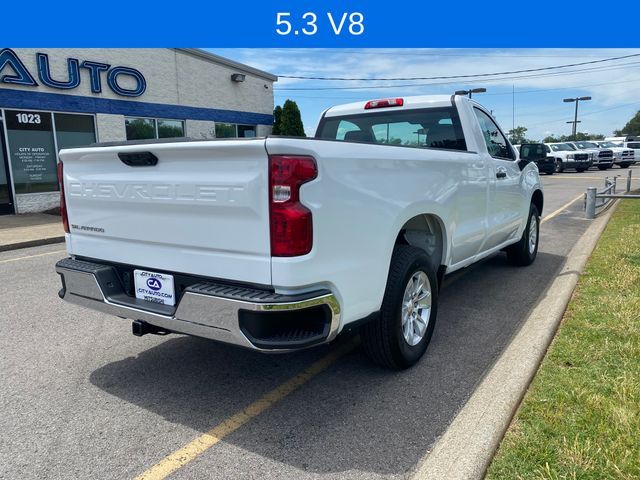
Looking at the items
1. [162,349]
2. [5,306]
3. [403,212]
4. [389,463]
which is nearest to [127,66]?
[5,306]

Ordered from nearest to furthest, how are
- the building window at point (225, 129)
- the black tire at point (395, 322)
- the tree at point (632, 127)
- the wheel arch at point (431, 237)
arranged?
the black tire at point (395, 322)
the wheel arch at point (431, 237)
the building window at point (225, 129)
the tree at point (632, 127)

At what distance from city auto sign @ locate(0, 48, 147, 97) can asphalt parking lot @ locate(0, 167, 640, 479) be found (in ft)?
33.5

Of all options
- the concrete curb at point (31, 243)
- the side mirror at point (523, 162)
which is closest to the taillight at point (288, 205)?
the side mirror at point (523, 162)

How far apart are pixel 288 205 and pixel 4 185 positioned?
13.3 metres

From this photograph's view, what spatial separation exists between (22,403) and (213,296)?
163 centimetres

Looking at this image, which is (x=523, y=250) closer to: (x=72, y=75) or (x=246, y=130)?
(x=72, y=75)

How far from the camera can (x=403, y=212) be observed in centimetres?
331

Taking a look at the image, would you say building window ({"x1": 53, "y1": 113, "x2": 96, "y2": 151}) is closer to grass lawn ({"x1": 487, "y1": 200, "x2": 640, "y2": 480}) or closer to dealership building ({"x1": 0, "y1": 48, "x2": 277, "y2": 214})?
dealership building ({"x1": 0, "y1": 48, "x2": 277, "y2": 214})

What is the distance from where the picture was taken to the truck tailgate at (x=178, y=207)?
2.60 m

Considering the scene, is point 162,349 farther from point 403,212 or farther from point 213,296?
point 403,212

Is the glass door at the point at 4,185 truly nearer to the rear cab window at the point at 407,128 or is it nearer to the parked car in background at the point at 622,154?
the rear cab window at the point at 407,128

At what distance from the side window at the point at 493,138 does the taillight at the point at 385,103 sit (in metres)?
0.76

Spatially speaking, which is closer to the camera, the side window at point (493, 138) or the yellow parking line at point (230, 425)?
the yellow parking line at point (230, 425)

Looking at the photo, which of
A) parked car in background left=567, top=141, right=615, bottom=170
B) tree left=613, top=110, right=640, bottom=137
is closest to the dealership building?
parked car in background left=567, top=141, right=615, bottom=170
